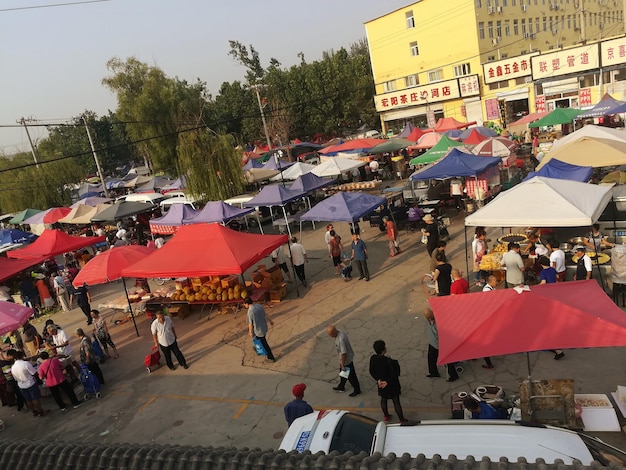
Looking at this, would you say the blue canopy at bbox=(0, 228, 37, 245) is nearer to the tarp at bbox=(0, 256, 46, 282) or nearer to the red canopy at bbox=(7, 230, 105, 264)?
the red canopy at bbox=(7, 230, 105, 264)

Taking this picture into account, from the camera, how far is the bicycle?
10594 millimetres

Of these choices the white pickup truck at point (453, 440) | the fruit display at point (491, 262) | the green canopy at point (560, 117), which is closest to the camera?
the white pickup truck at point (453, 440)

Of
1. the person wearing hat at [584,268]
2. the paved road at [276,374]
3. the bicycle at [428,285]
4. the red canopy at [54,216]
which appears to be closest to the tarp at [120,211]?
the red canopy at [54,216]

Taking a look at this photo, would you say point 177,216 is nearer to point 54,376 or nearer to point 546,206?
point 54,376

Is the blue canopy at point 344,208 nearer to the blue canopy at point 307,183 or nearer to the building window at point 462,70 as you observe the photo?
the blue canopy at point 307,183

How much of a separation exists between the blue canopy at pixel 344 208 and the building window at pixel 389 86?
3475 cm

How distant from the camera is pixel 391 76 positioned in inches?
1761

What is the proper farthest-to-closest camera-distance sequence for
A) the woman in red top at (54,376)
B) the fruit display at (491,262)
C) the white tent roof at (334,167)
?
the white tent roof at (334,167), the fruit display at (491,262), the woman in red top at (54,376)

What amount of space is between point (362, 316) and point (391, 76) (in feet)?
130

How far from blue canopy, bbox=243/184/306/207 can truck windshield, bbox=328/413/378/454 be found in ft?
40.5

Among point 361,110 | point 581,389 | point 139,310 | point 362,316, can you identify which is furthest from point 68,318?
point 361,110

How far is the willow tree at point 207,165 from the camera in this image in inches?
835

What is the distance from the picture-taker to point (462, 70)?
3884 centimetres

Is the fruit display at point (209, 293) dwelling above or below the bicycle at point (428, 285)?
above
